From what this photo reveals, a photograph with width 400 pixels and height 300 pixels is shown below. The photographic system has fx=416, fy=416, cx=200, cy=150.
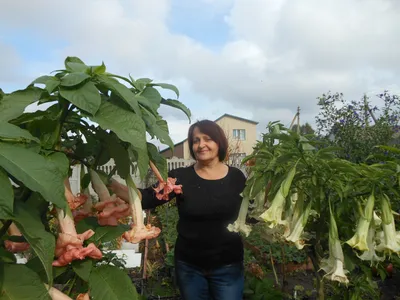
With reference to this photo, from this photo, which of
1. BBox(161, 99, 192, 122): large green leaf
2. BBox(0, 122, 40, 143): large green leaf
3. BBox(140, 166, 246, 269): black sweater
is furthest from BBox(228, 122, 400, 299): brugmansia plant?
BBox(140, 166, 246, 269): black sweater

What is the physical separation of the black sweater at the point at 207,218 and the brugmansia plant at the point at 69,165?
1.22 metres

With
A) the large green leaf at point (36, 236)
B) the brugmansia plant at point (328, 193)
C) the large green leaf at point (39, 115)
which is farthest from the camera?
the brugmansia plant at point (328, 193)

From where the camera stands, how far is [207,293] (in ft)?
8.39

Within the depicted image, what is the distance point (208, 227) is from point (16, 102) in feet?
5.46

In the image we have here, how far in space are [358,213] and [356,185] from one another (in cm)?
10

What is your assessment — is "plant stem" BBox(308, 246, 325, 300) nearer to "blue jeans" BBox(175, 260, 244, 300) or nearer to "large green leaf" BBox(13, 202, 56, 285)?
"blue jeans" BBox(175, 260, 244, 300)

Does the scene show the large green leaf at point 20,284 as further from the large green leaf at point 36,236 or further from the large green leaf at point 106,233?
the large green leaf at point 106,233

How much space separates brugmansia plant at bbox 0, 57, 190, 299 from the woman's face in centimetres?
128

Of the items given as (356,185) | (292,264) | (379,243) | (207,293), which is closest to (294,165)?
(356,185)

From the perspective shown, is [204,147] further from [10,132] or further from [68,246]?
[10,132]

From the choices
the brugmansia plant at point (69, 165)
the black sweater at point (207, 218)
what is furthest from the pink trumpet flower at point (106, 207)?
the black sweater at point (207, 218)

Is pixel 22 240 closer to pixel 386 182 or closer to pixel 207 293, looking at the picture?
pixel 386 182

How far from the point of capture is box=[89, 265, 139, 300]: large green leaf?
109 centimetres

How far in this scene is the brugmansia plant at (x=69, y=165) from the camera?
0.86 metres
